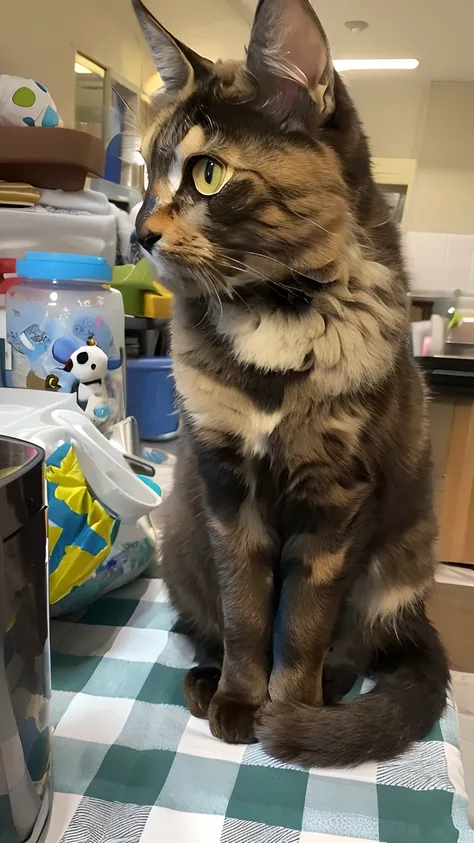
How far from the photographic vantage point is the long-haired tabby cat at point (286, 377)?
62cm

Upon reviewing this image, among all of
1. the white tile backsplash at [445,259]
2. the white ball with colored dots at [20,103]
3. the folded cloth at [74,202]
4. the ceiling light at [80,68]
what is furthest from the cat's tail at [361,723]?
the white tile backsplash at [445,259]

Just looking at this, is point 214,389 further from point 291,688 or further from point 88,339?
point 88,339

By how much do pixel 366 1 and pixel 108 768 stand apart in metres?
3.22

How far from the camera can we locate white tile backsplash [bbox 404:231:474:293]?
11.5 ft

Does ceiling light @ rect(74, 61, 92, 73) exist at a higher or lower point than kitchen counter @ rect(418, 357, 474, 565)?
higher

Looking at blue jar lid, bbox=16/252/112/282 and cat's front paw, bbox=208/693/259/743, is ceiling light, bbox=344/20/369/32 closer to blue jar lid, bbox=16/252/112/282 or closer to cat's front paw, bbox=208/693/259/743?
blue jar lid, bbox=16/252/112/282

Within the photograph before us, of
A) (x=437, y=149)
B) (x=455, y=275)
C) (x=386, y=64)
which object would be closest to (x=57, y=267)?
(x=455, y=275)

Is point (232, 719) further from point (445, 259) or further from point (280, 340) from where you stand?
point (445, 259)

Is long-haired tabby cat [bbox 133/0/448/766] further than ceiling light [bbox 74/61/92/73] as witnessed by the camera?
No

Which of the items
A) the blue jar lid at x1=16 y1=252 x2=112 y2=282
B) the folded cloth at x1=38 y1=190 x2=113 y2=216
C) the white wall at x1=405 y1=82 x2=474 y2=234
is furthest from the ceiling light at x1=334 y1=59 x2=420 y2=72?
the blue jar lid at x1=16 y1=252 x2=112 y2=282

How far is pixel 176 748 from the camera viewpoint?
0.65 meters

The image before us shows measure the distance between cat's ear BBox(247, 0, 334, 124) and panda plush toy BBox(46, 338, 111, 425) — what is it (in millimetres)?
543

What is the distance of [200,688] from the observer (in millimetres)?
737

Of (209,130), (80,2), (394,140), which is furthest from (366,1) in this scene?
(209,130)
